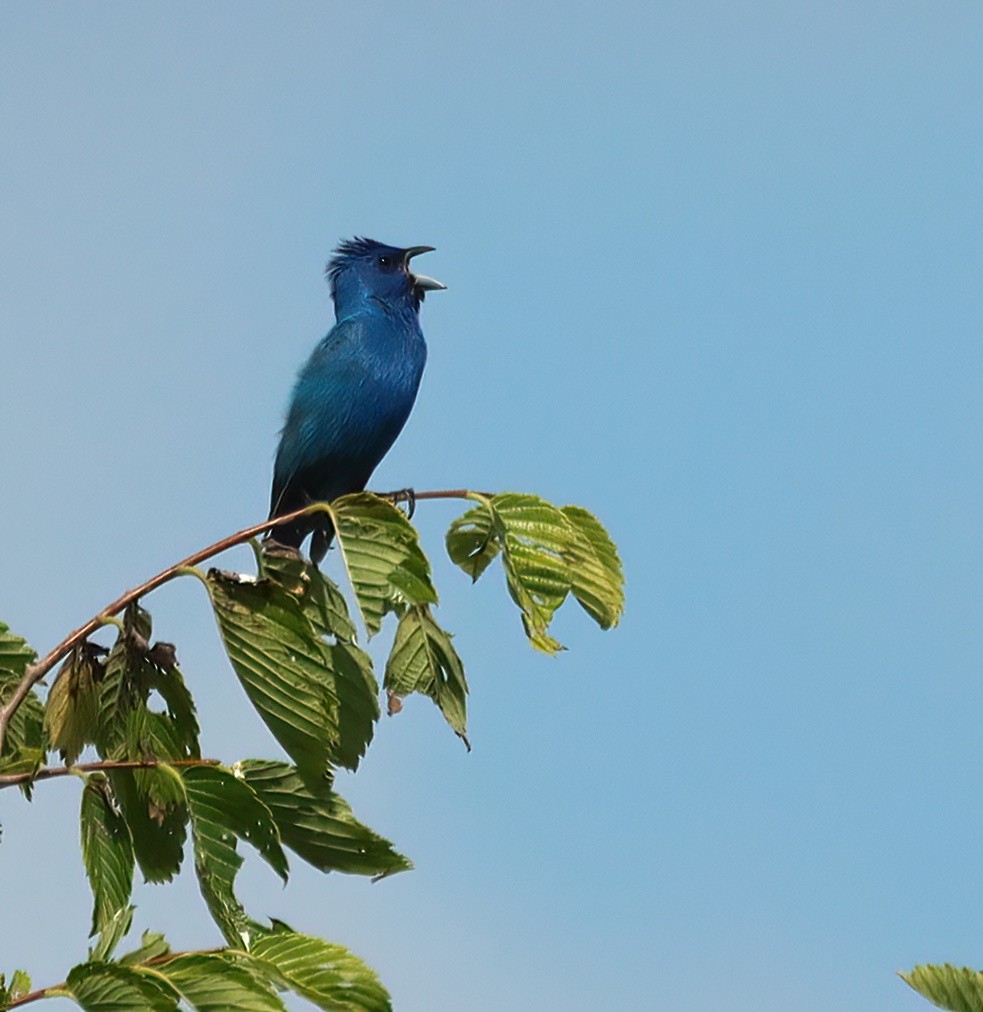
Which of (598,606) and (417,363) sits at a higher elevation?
(417,363)

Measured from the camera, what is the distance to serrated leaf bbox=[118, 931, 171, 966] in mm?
3127

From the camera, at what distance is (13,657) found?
3.92 meters

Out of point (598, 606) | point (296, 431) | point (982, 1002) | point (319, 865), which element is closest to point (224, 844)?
point (319, 865)

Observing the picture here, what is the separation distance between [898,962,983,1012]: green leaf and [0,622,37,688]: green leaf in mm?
2091

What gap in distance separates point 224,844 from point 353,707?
0.40m

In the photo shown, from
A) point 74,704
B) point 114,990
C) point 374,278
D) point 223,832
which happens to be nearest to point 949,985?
point 114,990

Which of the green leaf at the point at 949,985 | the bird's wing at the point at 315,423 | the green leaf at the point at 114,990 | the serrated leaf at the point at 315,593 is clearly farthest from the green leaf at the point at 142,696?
the bird's wing at the point at 315,423

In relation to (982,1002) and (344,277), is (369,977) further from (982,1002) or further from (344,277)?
(344,277)

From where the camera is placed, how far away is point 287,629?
11.9ft

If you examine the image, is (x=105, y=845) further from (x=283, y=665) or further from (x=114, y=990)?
(x=114, y=990)

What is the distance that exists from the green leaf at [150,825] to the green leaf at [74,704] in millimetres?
129

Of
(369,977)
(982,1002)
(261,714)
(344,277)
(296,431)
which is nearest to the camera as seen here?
(982,1002)

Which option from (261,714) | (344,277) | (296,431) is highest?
(344,277)

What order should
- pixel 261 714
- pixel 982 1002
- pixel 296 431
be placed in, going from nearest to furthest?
pixel 982 1002, pixel 261 714, pixel 296 431
